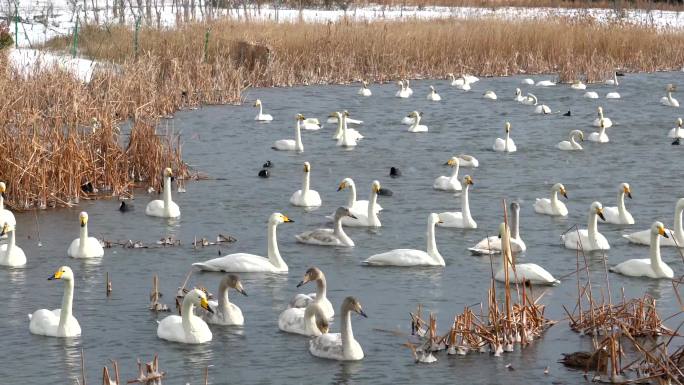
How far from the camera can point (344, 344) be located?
35.6 feet

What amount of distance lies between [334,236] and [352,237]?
2.77ft

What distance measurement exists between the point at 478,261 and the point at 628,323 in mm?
3573

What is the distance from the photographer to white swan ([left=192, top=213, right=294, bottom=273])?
1388cm

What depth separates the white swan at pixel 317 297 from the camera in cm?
1186

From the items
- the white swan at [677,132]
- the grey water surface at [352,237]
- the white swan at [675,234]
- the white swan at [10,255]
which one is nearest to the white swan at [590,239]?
the grey water surface at [352,237]

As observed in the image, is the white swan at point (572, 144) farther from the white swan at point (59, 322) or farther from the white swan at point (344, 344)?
the white swan at point (59, 322)

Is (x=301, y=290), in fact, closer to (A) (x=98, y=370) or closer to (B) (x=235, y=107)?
(A) (x=98, y=370)

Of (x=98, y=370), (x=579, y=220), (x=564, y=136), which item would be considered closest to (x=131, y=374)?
(x=98, y=370)

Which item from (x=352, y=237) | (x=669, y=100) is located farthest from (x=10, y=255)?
(x=669, y=100)

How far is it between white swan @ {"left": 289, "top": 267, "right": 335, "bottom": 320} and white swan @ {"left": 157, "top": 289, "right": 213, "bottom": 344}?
1.05 meters

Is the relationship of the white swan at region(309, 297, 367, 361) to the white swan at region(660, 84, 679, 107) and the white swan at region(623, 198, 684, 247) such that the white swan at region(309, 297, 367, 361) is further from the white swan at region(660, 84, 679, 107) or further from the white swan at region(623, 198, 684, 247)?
the white swan at region(660, 84, 679, 107)

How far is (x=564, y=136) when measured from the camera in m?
26.7

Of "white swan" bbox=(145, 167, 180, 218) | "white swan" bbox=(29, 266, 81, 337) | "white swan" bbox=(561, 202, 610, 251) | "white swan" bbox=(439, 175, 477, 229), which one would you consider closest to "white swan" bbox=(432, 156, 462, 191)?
"white swan" bbox=(439, 175, 477, 229)

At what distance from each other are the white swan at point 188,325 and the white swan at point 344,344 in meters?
1.07
